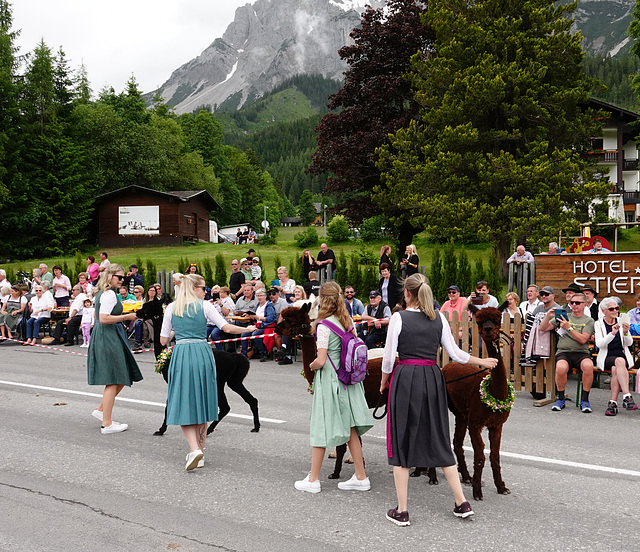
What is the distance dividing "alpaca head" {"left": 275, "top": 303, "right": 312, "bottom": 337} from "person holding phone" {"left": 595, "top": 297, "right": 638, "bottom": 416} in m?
5.61

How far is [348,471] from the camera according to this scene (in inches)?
257

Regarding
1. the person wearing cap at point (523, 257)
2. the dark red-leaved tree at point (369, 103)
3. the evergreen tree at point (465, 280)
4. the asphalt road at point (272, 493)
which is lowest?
the asphalt road at point (272, 493)

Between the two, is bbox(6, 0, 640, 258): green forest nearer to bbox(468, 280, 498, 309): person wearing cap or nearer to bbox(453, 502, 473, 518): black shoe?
bbox(468, 280, 498, 309): person wearing cap

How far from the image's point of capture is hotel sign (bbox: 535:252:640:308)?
52.7 ft

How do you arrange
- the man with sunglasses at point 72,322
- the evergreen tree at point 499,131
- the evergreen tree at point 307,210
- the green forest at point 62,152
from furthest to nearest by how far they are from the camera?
the evergreen tree at point 307,210, the green forest at point 62,152, the evergreen tree at point 499,131, the man with sunglasses at point 72,322

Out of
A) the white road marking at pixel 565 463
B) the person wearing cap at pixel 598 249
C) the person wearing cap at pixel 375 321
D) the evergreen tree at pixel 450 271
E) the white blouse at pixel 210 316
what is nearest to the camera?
the white road marking at pixel 565 463

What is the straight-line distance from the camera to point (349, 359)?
5.81 m

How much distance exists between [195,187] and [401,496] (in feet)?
235

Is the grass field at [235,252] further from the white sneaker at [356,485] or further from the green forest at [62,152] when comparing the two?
the white sneaker at [356,485]

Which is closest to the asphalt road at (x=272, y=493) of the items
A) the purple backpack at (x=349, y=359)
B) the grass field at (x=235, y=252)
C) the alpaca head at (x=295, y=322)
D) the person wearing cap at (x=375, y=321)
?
the purple backpack at (x=349, y=359)

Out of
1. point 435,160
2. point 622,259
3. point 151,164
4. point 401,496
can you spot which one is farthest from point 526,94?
point 151,164

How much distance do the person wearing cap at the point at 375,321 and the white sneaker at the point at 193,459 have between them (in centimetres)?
751

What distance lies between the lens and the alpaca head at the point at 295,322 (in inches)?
245

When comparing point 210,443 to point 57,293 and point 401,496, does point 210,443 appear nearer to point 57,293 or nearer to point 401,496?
point 401,496
